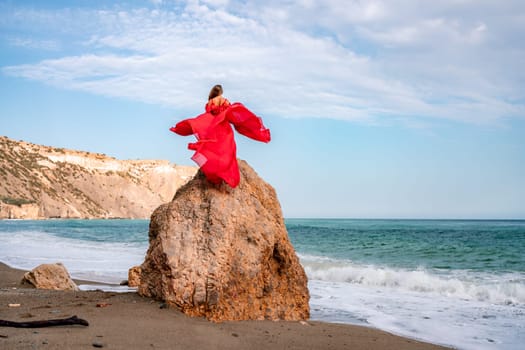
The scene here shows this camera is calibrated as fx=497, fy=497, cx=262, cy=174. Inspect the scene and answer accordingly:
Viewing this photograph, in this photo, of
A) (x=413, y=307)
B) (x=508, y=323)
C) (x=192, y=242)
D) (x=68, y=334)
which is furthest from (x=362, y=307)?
(x=68, y=334)

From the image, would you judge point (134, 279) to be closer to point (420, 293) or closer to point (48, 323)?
point (48, 323)

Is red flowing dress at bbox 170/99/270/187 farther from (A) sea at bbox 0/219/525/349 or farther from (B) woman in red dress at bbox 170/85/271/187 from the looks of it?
(A) sea at bbox 0/219/525/349

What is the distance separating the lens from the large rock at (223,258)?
16.5ft

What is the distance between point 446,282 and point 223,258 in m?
7.65

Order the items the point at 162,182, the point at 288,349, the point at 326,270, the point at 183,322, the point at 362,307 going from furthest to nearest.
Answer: the point at 162,182 → the point at 326,270 → the point at 362,307 → the point at 183,322 → the point at 288,349

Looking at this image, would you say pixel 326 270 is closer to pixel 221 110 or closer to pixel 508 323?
pixel 508 323

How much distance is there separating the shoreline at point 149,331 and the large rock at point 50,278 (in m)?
2.25

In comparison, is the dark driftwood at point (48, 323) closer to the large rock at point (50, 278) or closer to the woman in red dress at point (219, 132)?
the woman in red dress at point (219, 132)

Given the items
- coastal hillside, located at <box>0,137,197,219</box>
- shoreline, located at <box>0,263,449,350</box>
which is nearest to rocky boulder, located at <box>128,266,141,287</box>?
shoreline, located at <box>0,263,449,350</box>

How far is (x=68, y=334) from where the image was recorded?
3.81 m

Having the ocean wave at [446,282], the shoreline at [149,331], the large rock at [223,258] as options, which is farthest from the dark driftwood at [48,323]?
the ocean wave at [446,282]

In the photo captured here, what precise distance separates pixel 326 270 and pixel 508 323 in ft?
20.8

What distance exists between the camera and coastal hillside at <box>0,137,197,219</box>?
76.8m

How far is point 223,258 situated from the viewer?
5.11 m
